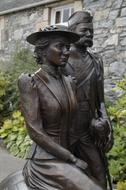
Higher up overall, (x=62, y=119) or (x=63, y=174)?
(x=62, y=119)

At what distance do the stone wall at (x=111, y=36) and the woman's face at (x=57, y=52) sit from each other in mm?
6114

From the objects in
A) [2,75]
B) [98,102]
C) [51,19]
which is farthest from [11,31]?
[98,102]

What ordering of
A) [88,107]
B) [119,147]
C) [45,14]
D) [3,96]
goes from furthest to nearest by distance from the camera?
[45,14] → [3,96] → [119,147] → [88,107]

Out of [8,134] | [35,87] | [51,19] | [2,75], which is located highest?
[35,87]

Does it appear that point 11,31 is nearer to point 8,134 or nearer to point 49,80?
point 8,134

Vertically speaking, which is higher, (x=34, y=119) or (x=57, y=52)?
(x=57, y=52)

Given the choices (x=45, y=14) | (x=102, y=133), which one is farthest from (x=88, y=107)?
Answer: (x=45, y=14)

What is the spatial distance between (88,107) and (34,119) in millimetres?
443

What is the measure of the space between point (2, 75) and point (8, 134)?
5.72 feet

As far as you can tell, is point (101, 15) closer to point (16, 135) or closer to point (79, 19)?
point (16, 135)

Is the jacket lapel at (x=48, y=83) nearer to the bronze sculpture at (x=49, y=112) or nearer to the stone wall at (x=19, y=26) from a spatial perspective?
the bronze sculpture at (x=49, y=112)

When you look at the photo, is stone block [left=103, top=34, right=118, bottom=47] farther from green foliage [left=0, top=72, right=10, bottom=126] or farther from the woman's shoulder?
the woman's shoulder

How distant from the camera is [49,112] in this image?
305 cm

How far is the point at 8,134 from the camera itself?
8.41 m
